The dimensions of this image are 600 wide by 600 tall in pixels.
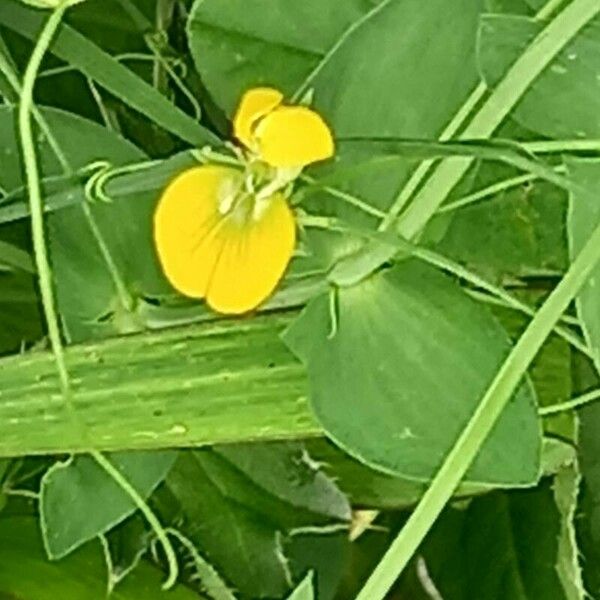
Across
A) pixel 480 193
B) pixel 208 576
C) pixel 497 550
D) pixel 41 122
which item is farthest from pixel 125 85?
pixel 497 550

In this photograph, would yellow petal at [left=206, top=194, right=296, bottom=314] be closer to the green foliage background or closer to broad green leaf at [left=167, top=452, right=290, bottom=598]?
the green foliage background

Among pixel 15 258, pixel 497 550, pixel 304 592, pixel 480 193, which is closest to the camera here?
pixel 304 592

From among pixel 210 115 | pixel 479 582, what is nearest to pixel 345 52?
pixel 210 115

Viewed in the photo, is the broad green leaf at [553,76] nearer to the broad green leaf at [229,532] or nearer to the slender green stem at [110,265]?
the slender green stem at [110,265]

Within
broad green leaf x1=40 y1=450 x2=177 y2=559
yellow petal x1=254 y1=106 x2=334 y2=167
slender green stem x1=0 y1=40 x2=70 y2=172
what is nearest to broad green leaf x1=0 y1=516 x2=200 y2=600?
broad green leaf x1=40 y1=450 x2=177 y2=559

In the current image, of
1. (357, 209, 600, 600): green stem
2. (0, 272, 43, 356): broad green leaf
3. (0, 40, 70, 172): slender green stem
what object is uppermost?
(0, 272, 43, 356): broad green leaf

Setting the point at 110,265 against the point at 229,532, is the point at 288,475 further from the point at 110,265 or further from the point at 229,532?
the point at 110,265
